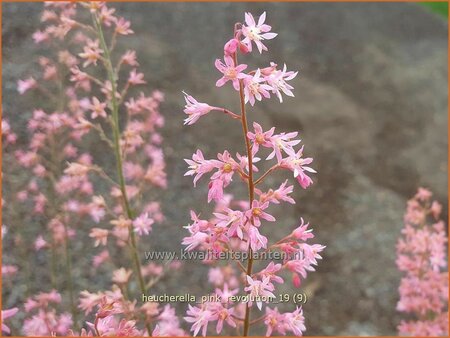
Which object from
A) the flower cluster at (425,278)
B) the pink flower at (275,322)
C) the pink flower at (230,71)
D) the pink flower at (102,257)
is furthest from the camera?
the pink flower at (102,257)

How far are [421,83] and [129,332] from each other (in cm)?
717

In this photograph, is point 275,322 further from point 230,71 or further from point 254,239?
point 230,71

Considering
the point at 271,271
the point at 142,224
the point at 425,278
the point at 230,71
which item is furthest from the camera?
the point at 425,278

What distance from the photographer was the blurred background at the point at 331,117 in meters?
4.54

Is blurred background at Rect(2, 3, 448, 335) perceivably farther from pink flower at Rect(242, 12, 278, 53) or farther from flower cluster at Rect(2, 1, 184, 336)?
pink flower at Rect(242, 12, 278, 53)

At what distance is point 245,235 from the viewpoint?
146cm

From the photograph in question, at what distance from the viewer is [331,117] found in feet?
21.9

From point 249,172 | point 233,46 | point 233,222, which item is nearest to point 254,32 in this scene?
point 233,46

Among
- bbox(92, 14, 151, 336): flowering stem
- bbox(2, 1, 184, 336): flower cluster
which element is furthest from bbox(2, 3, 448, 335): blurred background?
bbox(92, 14, 151, 336): flowering stem

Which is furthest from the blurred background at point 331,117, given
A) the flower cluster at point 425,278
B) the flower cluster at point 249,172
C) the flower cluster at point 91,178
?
the flower cluster at point 249,172

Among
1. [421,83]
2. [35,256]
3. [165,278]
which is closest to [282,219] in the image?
[165,278]

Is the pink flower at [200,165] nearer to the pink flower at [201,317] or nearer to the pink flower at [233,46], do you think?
the pink flower at [233,46]

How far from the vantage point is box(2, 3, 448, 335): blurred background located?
4.54 m

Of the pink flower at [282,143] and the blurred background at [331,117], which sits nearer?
the pink flower at [282,143]
